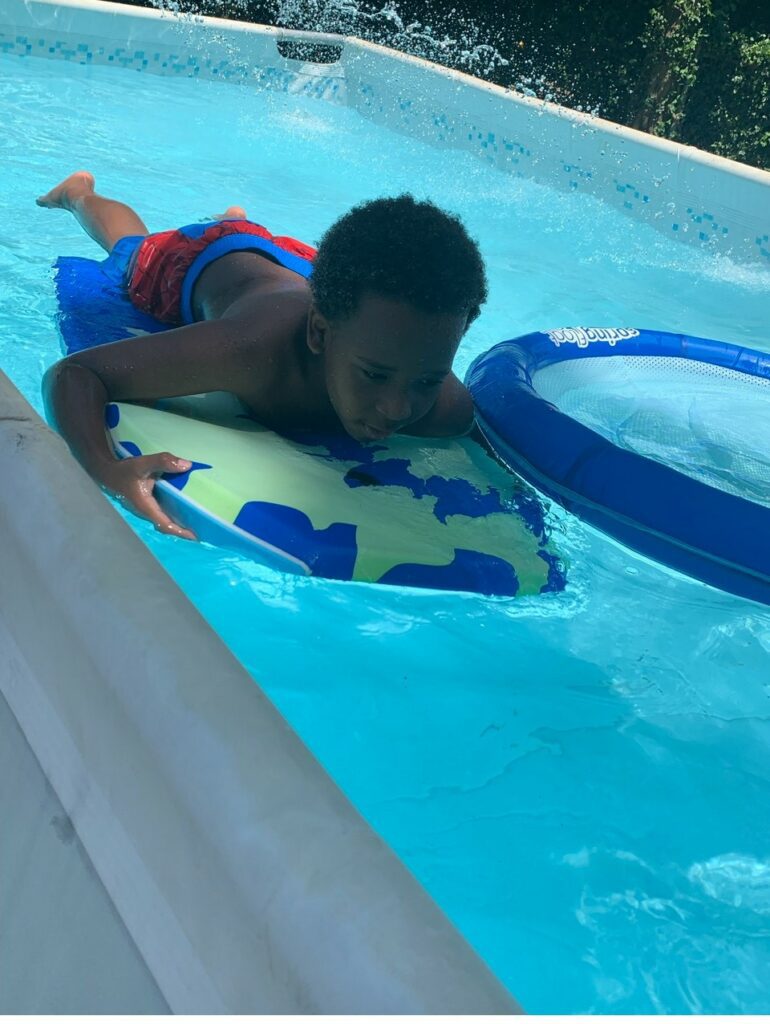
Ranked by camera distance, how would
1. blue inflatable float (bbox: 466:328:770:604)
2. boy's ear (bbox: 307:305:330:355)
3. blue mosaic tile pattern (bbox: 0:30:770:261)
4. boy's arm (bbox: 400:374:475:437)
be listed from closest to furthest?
blue inflatable float (bbox: 466:328:770:604) < boy's ear (bbox: 307:305:330:355) < boy's arm (bbox: 400:374:475:437) < blue mosaic tile pattern (bbox: 0:30:770:261)

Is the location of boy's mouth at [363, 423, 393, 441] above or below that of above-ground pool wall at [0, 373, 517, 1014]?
below

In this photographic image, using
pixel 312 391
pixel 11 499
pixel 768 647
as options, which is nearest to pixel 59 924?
pixel 11 499

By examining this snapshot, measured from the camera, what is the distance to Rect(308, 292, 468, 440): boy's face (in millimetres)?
2307

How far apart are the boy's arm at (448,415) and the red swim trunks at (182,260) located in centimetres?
76

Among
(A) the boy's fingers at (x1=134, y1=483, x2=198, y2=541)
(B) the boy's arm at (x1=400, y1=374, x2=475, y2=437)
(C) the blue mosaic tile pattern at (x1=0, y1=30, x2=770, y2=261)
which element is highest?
(C) the blue mosaic tile pattern at (x1=0, y1=30, x2=770, y2=261)

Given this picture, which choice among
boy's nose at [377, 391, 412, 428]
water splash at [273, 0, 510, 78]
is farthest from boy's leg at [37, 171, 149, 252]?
water splash at [273, 0, 510, 78]

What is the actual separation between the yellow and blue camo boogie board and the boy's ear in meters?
0.24

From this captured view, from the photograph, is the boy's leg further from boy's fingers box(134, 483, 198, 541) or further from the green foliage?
the green foliage

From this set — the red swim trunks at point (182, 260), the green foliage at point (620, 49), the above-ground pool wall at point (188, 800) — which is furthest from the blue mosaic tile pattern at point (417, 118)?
the above-ground pool wall at point (188, 800)

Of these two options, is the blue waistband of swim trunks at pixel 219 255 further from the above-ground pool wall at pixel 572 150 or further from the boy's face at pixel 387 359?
the above-ground pool wall at pixel 572 150

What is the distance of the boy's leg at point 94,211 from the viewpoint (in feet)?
13.0

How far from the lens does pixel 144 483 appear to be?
2.26 metres

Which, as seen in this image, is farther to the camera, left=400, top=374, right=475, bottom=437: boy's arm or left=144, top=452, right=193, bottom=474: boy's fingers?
left=400, top=374, right=475, bottom=437: boy's arm

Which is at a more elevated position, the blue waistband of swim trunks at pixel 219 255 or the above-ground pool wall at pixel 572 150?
the above-ground pool wall at pixel 572 150
